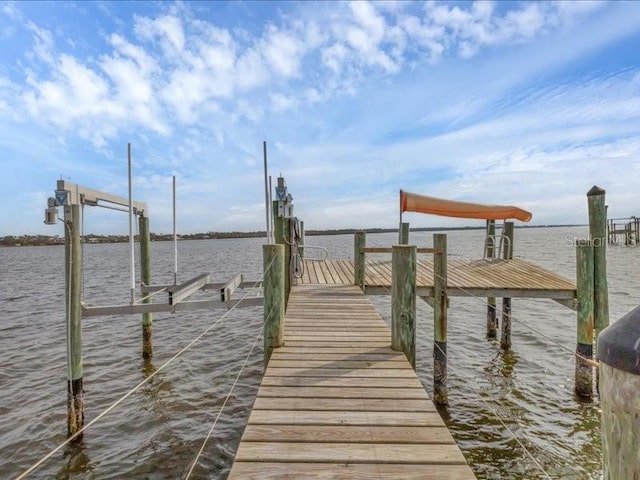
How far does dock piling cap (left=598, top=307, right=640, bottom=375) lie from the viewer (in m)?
1.14

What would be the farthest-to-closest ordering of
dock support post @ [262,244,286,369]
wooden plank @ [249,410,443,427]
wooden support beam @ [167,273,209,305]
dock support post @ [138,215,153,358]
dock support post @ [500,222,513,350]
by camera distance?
dock support post @ [500,222,513,350] < dock support post @ [138,215,153,358] < wooden support beam @ [167,273,209,305] < dock support post @ [262,244,286,369] < wooden plank @ [249,410,443,427]

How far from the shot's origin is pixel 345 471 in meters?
2.28

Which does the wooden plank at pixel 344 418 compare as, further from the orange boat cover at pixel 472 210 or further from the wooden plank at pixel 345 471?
the orange boat cover at pixel 472 210

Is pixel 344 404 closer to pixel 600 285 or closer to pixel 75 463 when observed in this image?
pixel 75 463

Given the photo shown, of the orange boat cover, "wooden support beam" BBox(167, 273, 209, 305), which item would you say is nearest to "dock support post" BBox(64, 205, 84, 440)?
"wooden support beam" BBox(167, 273, 209, 305)

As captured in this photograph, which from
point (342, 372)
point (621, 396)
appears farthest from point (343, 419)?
point (621, 396)

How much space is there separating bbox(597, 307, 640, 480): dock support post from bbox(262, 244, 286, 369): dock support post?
3627mm

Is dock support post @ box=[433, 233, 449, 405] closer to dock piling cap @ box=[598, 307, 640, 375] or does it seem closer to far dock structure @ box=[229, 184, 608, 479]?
far dock structure @ box=[229, 184, 608, 479]

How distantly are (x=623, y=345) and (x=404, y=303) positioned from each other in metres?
3.33

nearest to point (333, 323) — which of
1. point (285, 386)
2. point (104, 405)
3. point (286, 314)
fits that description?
point (286, 314)

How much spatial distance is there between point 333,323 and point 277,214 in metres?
2.98

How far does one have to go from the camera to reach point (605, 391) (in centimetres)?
124

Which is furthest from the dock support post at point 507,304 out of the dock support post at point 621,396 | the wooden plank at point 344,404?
the dock support post at point 621,396

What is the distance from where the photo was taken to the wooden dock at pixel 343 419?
2.31 metres
